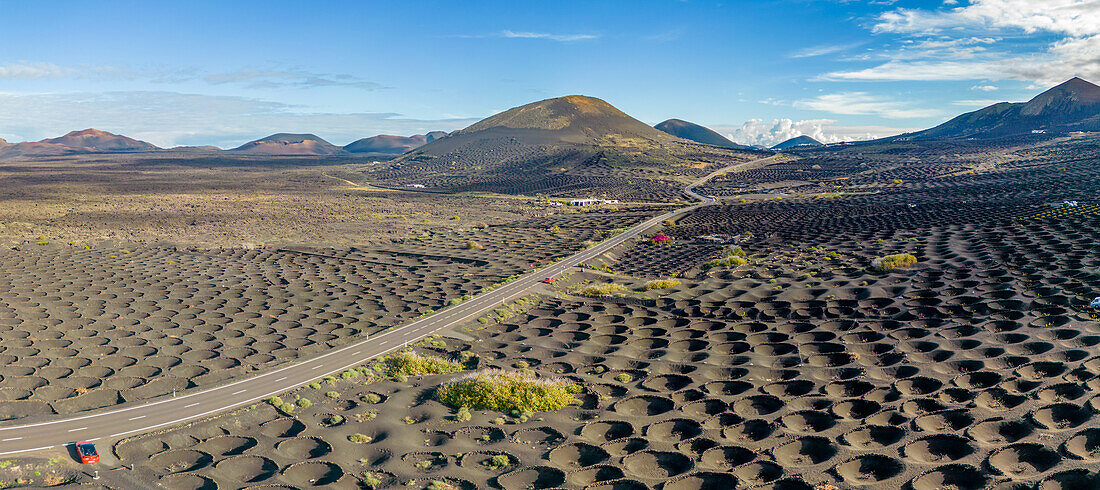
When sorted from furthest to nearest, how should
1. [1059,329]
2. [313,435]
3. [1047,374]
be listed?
1. [1059,329]
2. [1047,374]
3. [313,435]

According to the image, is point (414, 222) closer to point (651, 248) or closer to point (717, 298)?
point (651, 248)

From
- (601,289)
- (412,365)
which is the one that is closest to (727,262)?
(601,289)

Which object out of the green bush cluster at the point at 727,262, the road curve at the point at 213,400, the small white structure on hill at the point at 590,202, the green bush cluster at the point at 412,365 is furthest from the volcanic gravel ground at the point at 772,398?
the small white structure on hill at the point at 590,202

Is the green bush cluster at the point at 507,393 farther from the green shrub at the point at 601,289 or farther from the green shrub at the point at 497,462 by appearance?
the green shrub at the point at 601,289

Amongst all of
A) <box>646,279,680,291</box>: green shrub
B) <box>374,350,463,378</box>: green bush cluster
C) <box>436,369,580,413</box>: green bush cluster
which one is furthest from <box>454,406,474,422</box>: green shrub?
<box>646,279,680,291</box>: green shrub

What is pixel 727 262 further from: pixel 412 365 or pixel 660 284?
pixel 412 365

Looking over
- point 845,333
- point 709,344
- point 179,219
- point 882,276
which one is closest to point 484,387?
point 709,344
